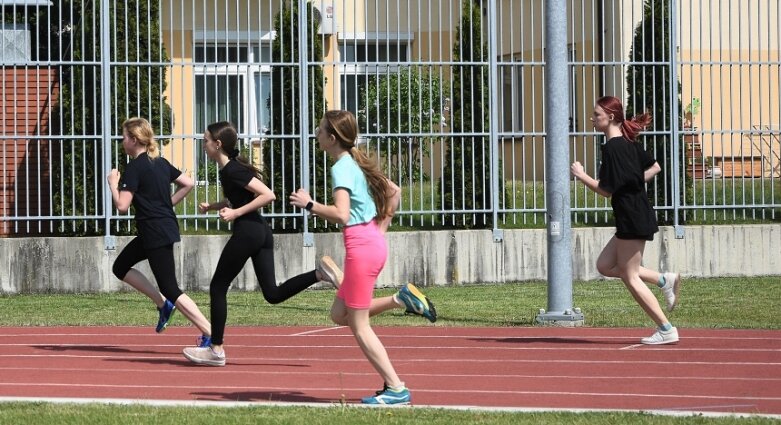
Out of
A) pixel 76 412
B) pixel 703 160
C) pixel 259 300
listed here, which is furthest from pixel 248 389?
pixel 703 160

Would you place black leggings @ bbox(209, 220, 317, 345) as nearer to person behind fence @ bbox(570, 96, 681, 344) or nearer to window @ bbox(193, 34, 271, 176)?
person behind fence @ bbox(570, 96, 681, 344)

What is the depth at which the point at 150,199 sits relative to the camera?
11.0 meters

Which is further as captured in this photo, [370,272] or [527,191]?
[527,191]

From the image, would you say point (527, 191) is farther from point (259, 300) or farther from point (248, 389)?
point (248, 389)

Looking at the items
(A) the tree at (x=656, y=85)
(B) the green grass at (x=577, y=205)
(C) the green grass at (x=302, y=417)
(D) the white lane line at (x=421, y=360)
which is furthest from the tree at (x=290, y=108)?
(C) the green grass at (x=302, y=417)

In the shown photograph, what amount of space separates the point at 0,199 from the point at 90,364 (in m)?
7.32

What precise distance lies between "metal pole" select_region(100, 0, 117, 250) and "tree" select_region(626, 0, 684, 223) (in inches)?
253

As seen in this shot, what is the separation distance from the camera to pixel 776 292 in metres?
16.3

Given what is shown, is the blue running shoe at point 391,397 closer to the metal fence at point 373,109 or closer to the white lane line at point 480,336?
the white lane line at point 480,336

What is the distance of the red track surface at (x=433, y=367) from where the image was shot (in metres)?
8.84

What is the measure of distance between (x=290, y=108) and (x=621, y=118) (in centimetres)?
734

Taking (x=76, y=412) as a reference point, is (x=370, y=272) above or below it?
above

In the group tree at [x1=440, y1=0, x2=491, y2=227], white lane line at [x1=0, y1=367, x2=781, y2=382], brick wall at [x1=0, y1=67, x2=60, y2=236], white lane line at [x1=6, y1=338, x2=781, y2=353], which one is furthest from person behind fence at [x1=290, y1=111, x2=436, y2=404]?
tree at [x1=440, y1=0, x2=491, y2=227]

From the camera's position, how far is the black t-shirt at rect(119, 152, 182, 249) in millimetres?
10938
